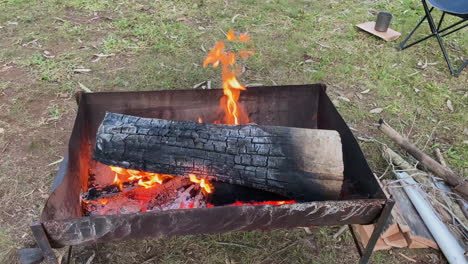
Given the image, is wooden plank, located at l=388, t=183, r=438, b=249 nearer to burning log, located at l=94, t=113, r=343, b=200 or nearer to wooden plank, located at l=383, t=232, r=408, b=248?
wooden plank, located at l=383, t=232, r=408, b=248

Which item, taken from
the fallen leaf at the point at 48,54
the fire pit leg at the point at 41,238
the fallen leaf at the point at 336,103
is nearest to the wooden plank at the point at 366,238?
the fallen leaf at the point at 336,103

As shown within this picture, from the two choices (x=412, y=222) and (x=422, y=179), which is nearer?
(x=412, y=222)

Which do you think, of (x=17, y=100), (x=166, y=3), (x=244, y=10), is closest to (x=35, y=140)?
(x=17, y=100)

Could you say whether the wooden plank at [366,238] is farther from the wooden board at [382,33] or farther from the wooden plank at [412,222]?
the wooden board at [382,33]

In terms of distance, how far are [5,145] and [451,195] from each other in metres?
4.01

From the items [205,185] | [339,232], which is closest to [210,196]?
[205,185]

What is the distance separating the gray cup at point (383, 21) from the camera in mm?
5191

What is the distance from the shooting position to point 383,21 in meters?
5.27

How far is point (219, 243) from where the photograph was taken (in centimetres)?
267

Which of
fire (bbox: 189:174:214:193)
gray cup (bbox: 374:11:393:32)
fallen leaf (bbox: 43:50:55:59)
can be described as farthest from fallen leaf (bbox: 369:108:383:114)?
fallen leaf (bbox: 43:50:55:59)

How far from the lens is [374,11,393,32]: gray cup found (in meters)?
5.19

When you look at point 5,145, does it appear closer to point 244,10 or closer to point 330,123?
point 330,123

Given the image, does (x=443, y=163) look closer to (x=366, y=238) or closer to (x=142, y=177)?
(x=366, y=238)

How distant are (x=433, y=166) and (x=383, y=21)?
2.94 metres
